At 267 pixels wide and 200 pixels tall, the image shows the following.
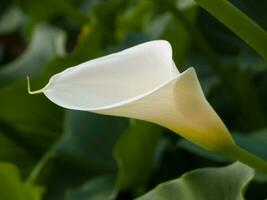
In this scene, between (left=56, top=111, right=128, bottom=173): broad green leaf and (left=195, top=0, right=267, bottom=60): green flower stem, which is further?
(left=56, top=111, right=128, bottom=173): broad green leaf

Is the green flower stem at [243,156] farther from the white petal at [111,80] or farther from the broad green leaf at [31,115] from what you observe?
the broad green leaf at [31,115]

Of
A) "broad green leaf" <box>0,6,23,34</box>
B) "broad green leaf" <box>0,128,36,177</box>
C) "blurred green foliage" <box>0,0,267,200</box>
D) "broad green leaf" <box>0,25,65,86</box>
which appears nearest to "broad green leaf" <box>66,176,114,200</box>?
"blurred green foliage" <box>0,0,267,200</box>

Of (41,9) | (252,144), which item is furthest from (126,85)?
(41,9)

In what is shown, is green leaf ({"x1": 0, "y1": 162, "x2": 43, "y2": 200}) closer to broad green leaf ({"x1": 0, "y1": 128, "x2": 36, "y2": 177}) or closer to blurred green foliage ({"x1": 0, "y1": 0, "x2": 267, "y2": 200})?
blurred green foliage ({"x1": 0, "y1": 0, "x2": 267, "y2": 200})

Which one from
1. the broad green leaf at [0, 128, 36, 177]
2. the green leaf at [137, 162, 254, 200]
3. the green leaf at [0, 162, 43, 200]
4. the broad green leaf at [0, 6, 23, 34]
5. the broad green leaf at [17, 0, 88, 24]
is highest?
the green leaf at [137, 162, 254, 200]

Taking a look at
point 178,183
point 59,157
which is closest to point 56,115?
point 59,157

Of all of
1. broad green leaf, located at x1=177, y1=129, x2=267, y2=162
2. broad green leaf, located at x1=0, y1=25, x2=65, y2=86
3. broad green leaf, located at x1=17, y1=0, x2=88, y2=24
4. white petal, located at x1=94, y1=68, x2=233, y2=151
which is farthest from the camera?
broad green leaf, located at x1=17, y1=0, x2=88, y2=24

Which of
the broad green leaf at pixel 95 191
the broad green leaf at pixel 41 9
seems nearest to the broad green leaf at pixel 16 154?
the broad green leaf at pixel 95 191

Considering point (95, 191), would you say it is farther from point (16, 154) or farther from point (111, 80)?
point (111, 80)

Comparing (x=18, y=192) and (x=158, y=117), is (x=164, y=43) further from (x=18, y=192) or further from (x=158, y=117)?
(x=18, y=192)
